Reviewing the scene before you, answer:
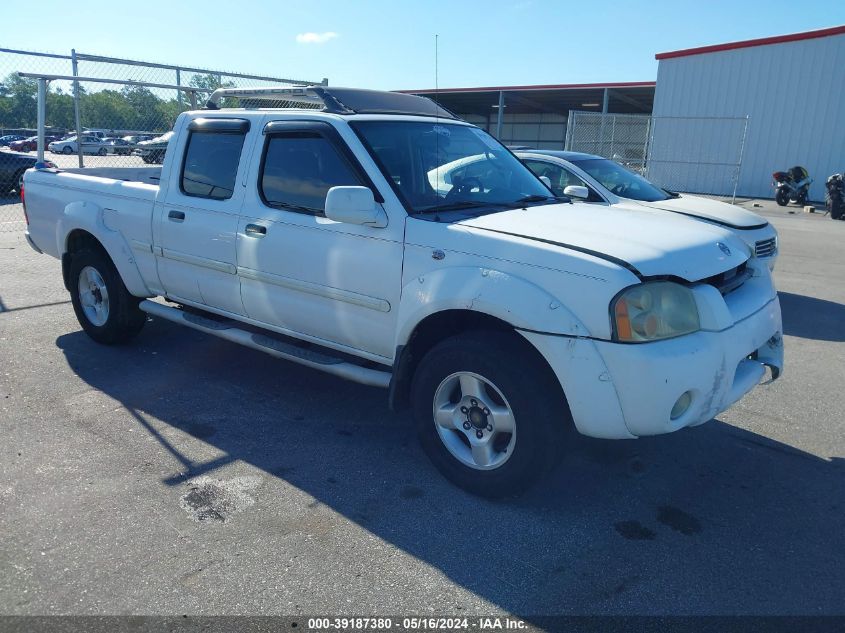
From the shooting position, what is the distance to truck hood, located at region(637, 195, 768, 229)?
7371 millimetres

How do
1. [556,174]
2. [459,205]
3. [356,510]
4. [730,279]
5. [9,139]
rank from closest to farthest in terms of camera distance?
1. [356,510]
2. [730,279]
3. [459,205]
4. [556,174]
5. [9,139]

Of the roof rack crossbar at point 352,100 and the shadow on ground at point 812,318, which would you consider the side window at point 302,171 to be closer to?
the roof rack crossbar at point 352,100

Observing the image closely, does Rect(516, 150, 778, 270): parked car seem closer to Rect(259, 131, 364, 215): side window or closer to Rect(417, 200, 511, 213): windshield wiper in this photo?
Rect(417, 200, 511, 213): windshield wiper

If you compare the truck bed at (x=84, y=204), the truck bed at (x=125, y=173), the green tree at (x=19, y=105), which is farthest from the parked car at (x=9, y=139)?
the truck bed at (x=84, y=204)

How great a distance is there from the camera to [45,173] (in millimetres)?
6141

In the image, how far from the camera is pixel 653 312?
3.16m

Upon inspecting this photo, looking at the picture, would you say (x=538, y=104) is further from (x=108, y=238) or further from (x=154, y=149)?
(x=108, y=238)

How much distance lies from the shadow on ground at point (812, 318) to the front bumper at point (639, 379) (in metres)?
4.33

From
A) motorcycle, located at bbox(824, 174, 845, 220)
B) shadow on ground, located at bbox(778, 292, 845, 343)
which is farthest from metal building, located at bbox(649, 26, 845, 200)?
shadow on ground, located at bbox(778, 292, 845, 343)

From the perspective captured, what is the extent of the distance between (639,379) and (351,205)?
172cm

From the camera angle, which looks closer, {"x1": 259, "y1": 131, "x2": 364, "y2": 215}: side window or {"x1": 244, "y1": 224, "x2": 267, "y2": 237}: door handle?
{"x1": 259, "y1": 131, "x2": 364, "y2": 215}: side window

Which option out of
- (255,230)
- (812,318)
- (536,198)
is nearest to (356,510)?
(255,230)

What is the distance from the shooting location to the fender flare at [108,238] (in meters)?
5.44

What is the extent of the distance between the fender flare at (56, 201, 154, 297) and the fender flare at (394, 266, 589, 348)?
2.75m
